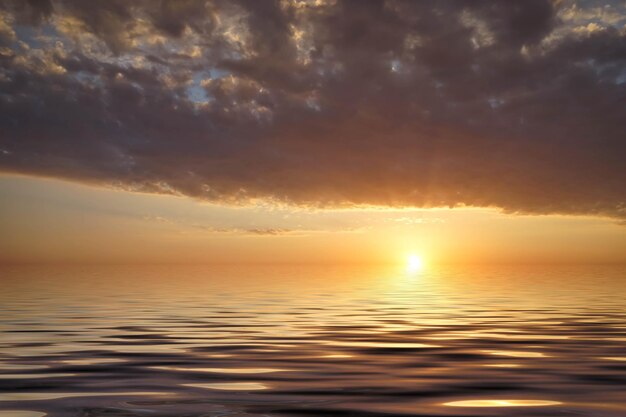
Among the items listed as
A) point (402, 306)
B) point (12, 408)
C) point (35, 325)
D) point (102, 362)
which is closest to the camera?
point (12, 408)

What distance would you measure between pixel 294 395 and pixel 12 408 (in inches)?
172

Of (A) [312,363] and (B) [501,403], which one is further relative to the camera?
(A) [312,363]

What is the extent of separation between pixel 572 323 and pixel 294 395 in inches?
661

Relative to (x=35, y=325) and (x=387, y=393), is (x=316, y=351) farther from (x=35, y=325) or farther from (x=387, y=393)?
(x=35, y=325)

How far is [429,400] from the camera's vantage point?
1086 centimetres

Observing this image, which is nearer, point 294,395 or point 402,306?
point 294,395

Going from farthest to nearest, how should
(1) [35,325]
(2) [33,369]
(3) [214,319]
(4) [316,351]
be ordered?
1. (3) [214,319]
2. (1) [35,325]
3. (4) [316,351]
4. (2) [33,369]

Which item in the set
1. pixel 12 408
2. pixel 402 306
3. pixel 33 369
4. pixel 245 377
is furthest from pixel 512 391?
pixel 402 306

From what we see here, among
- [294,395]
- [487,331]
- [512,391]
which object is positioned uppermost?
[487,331]

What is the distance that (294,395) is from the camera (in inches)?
442

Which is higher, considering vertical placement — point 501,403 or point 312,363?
point 312,363

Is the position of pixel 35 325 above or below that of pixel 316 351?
above

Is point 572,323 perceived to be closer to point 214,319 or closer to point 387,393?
point 214,319

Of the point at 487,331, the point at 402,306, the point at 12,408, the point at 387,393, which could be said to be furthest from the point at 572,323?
the point at 12,408
